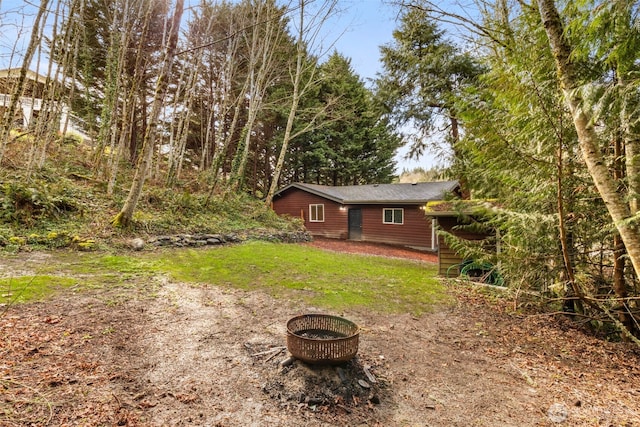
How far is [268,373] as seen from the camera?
8.96 feet

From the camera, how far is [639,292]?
3646 mm

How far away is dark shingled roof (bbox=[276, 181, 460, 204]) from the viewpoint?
13693 millimetres

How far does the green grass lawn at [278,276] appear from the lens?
4892mm

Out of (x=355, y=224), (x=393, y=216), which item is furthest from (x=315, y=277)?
(x=355, y=224)

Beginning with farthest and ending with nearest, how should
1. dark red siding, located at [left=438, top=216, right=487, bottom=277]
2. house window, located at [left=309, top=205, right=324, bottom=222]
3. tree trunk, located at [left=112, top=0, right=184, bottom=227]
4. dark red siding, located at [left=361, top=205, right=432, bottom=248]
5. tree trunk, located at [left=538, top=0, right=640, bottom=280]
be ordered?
house window, located at [left=309, top=205, right=324, bottom=222]
dark red siding, located at [left=361, top=205, right=432, bottom=248]
dark red siding, located at [left=438, top=216, right=487, bottom=277]
tree trunk, located at [left=112, top=0, right=184, bottom=227]
tree trunk, located at [left=538, top=0, right=640, bottom=280]

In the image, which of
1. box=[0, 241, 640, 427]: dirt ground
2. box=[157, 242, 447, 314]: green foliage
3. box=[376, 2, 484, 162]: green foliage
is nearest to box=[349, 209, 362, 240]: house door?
box=[376, 2, 484, 162]: green foliage

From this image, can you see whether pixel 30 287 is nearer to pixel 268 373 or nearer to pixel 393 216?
pixel 268 373

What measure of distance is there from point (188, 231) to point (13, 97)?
486 centimetres

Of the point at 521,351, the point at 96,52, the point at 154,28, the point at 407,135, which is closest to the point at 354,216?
the point at 407,135

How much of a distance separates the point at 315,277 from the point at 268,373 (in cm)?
376

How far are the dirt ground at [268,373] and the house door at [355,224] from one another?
1165 centimetres

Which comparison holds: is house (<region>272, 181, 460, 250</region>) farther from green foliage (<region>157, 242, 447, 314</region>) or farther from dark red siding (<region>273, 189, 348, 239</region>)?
green foliage (<region>157, 242, 447, 314</region>)

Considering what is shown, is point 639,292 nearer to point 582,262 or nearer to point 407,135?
point 582,262

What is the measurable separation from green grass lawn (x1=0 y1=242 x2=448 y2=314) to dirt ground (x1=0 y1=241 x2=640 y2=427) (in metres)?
0.80
